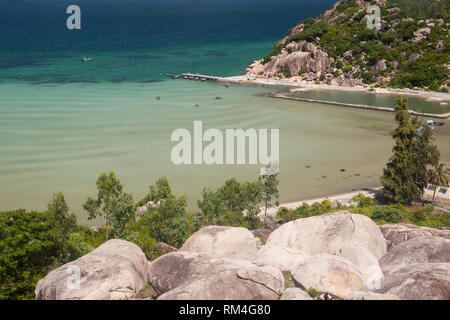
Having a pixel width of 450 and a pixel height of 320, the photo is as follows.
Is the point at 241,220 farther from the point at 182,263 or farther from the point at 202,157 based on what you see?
the point at 202,157

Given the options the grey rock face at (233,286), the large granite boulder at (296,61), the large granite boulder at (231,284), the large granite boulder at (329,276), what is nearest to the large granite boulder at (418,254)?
the large granite boulder at (329,276)

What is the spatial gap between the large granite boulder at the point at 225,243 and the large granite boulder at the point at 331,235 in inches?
101

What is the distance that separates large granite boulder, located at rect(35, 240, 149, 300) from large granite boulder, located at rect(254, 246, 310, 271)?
756 cm

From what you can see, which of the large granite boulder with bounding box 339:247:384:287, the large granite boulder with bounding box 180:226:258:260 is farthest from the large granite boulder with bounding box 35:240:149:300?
the large granite boulder with bounding box 339:247:384:287

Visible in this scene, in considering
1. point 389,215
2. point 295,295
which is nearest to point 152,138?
point 389,215

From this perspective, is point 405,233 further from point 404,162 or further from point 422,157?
point 422,157

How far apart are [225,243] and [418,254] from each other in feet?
41.3

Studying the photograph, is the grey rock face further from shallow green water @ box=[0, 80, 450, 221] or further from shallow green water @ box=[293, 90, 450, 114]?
shallow green water @ box=[293, 90, 450, 114]

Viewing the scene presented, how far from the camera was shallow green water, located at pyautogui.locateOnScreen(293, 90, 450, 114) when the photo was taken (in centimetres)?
9775

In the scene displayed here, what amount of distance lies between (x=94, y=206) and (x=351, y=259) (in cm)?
2305

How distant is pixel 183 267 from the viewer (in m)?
25.4

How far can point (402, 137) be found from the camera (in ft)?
164

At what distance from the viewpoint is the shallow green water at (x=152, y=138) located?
197ft

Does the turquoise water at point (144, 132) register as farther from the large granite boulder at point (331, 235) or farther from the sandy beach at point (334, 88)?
the large granite boulder at point (331, 235)
